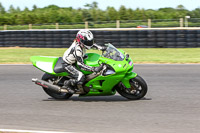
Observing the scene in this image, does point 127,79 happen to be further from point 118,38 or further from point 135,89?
point 118,38

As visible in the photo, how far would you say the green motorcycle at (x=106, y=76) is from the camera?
7.02 metres

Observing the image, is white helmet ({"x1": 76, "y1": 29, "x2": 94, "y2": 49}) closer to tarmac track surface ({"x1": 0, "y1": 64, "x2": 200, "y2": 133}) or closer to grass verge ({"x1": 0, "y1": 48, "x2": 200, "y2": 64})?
tarmac track surface ({"x1": 0, "y1": 64, "x2": 200, "y2": 133})

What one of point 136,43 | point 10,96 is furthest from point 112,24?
point 10,96

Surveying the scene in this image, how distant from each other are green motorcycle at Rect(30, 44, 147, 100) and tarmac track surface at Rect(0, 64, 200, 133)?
9.0 inches

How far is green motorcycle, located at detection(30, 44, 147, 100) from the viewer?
23.0 ft

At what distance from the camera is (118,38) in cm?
1895

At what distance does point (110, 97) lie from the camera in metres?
7.76

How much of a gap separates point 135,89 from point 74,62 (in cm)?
133

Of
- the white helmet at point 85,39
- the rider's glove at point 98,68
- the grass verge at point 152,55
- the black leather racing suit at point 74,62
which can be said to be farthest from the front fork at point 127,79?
the grass verge at point 152,55

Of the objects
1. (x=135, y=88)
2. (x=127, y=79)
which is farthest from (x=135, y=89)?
(x=127, y=79)

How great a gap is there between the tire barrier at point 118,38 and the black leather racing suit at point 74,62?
1010 cm

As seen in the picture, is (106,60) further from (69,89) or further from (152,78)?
(152,78)

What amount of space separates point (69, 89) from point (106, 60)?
39.8 inches

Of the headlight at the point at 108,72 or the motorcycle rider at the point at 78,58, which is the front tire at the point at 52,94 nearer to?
the motorcycle rider at the point at 78,58
